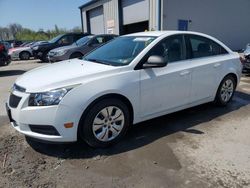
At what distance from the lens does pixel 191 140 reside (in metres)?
3.79

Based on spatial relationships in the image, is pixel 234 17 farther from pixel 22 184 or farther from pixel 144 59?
pixel 22 184

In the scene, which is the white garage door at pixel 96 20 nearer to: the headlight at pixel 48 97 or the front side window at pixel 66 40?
the front side window at pixel 66 40

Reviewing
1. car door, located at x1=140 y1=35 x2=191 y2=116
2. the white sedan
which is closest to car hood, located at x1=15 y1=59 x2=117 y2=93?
the white sedan

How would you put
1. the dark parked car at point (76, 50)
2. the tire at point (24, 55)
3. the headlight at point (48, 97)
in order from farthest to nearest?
the tire at point (24, 55) → the dark parked car at point (76, 50) → the headlight at point (48, 97)

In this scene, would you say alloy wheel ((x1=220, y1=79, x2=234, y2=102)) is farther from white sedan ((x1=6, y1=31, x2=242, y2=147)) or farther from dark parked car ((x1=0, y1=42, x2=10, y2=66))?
dark parked car ((x1=0, y1=42, x2=10, y2=66))

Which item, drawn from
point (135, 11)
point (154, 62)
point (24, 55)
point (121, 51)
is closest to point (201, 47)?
point (154, 62)

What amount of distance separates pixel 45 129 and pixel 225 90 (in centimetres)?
368

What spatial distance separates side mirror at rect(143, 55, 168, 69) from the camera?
12.1 feet

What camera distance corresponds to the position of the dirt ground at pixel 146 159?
2846 mm

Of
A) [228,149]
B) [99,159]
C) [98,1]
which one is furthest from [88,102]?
[98,1]

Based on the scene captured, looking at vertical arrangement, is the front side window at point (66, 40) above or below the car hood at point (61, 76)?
above

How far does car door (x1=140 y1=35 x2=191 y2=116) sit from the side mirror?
7 centimetres

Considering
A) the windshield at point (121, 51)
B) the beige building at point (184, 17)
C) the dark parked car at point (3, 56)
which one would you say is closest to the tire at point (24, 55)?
the beige building at point (184, 17)

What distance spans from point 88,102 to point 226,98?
329 centimetres
